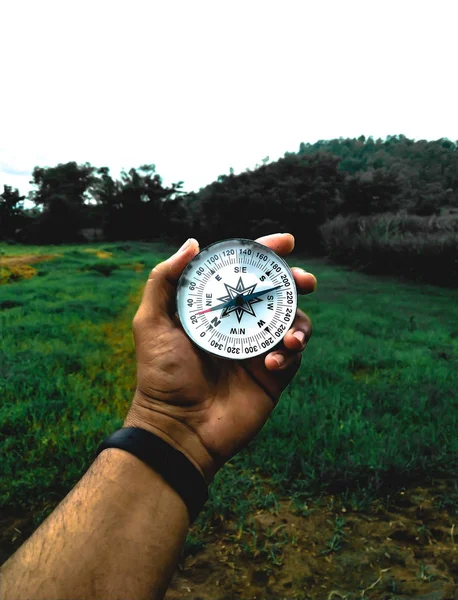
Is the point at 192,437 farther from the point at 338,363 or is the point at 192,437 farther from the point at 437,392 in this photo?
the point at 338,363

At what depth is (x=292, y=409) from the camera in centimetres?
430

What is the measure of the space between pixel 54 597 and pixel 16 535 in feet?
6.48

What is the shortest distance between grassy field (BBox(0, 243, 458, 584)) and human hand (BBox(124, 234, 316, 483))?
1.29m

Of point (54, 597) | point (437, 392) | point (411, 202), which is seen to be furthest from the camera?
point (411, 202)

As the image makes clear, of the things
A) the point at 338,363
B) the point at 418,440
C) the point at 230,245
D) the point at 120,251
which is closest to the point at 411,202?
the point at 120,251

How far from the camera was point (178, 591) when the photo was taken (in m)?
2.59

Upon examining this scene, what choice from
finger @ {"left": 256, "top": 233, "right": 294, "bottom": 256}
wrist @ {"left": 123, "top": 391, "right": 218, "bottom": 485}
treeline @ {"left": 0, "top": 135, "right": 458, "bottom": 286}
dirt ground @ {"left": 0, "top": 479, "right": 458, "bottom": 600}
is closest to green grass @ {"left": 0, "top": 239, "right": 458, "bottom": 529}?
dirt ground @ {"left": 0, "top": 479, "right": 458, "bottom": 600}

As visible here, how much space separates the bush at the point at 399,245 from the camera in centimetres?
1270

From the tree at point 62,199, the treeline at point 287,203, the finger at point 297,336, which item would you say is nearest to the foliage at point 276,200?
the treeline at point 287,203

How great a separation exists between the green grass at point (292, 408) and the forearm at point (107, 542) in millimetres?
1603

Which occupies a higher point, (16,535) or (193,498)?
(193,498)

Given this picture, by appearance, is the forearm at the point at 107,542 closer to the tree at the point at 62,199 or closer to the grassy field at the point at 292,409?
the grassy field at the point at 292,409

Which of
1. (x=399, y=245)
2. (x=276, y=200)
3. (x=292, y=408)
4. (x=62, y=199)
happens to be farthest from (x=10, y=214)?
(x=292, y=408)

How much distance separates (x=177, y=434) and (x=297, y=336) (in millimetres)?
579
